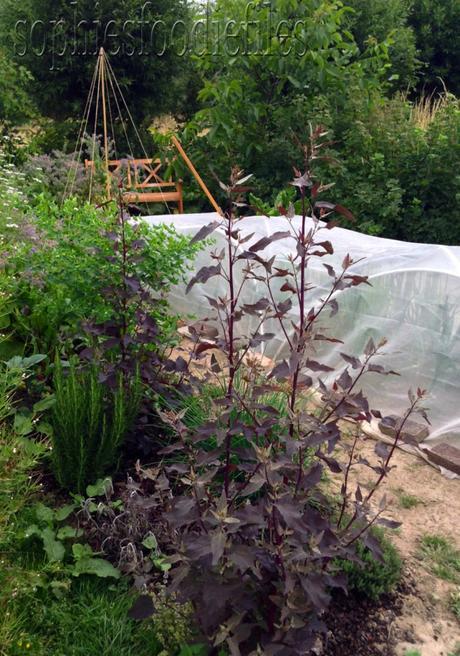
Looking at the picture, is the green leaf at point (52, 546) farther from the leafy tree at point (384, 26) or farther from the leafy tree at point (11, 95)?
the leafy tree at point (384, 26)

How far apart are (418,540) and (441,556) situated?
144 mm

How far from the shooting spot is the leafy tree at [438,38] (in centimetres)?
1430

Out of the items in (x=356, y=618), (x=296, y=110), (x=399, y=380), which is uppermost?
(x=296, y=110)

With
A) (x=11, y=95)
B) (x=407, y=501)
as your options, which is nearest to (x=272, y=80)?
(x=11, y=95)

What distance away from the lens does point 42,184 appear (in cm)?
648

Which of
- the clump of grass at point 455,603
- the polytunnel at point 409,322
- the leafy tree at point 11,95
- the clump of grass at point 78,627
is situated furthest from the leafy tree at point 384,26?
the clump of grass at point 78,627

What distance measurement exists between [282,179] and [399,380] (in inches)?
149

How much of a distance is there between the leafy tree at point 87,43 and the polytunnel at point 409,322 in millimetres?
6157

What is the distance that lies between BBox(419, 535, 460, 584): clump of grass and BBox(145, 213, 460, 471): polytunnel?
2.50ft

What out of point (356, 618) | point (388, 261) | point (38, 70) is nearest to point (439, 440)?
point (388, 261)

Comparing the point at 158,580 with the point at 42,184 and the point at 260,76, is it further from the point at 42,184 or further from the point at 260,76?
the point at 260,76

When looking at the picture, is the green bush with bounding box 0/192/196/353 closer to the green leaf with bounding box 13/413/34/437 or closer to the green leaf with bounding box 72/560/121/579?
the green leaf with bounding box 13/413/34/437

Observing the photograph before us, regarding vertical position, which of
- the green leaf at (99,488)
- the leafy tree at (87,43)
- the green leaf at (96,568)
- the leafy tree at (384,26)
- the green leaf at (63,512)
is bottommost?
the green leaf at (96,568)

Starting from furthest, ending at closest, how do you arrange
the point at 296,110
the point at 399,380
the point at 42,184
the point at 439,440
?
1. the point at 296,110
2. the point at 42,184
3. the point at 399,380
4. the point at 439,440
